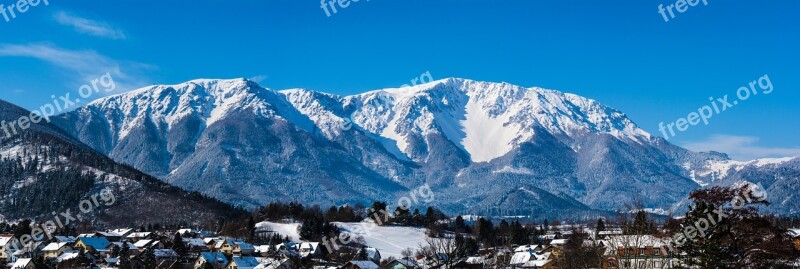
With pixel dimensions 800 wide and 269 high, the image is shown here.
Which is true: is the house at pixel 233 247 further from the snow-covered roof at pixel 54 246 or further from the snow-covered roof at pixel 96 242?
the snow-covered roof at pixel 54 246

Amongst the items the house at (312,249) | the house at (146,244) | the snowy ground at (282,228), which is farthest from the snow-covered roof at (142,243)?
the snowy ground at (282,228)

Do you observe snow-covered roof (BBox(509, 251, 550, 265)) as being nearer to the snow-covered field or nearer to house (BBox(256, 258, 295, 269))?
the snow-covered field

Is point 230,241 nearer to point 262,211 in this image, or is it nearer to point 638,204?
point 262,211

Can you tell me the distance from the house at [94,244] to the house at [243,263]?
29725 mm

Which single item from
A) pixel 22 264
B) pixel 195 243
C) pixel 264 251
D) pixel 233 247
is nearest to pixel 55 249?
pixel 195 243

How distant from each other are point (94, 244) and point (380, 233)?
54622 millimetres

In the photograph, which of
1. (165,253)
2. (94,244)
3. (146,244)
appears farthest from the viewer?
(146,244)

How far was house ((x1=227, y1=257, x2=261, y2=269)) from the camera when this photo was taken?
91375 mm

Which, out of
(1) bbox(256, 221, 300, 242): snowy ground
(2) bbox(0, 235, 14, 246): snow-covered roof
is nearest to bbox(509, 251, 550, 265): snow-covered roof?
(1) bbox(256, 221, 300, 242): snowy ground

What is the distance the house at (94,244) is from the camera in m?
115

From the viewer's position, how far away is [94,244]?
119062 millimetres

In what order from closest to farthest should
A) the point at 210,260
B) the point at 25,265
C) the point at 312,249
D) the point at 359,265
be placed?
the point at 25,265
the point at 359,265
the point at 210,260
the point at 312,249

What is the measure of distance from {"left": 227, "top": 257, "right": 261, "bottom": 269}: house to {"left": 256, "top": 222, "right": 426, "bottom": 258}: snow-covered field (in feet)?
144

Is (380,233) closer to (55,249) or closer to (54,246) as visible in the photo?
(54,246)
